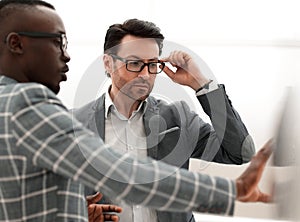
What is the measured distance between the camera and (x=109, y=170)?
89cm

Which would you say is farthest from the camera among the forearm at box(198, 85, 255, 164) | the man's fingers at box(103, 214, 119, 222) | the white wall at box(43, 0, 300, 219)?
the white wall at box(43, 0, 300, 219)

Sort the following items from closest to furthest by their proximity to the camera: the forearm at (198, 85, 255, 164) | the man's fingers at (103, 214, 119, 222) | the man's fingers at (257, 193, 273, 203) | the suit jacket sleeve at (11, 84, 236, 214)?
the suit jacket sleeve at (11, 84, 236, 214) → the man's fingers at (257, 193, 273, 203) → the man's fingers at (103, 214, 119, 222) → the forearm at (198, 85, 255, 164)

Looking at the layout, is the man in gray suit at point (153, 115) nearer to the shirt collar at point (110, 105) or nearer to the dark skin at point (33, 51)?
the shirt collar at point (110, 105)

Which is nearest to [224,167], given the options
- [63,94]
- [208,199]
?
[63,94]

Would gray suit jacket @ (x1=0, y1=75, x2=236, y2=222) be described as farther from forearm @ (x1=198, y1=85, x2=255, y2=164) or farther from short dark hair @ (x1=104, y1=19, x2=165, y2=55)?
short dark hair @ (x1=104, y1=19, x2=165, y2=55)

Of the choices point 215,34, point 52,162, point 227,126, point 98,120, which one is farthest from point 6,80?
point 215,34

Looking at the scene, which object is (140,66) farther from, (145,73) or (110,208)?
(110,208)

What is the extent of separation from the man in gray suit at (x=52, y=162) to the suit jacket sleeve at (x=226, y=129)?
0.52 metres

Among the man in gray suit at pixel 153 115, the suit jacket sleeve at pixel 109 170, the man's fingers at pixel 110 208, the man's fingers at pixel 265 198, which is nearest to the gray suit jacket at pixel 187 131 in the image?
the man in gray suit at pixel 153 115

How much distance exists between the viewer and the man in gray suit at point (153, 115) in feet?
5.20

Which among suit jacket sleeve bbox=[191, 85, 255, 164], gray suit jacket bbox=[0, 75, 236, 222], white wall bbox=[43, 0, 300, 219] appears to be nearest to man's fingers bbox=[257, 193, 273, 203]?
gray suit jacket bbox=[0, 75, 236, 222]

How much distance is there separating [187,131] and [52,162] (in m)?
0.88

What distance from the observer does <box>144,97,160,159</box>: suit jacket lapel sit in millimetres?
1602

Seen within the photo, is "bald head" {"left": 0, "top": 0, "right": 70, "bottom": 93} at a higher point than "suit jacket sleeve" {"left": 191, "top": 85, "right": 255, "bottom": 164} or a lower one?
higher
